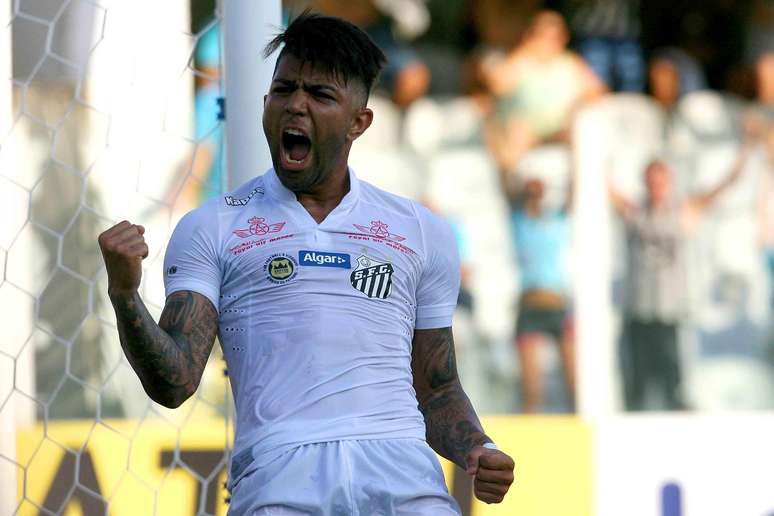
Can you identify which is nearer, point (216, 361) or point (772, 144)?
point (216, 361)

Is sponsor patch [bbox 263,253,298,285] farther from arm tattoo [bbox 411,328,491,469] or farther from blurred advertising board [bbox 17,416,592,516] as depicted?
blurred advertising board [bbox 17,416,592,516]

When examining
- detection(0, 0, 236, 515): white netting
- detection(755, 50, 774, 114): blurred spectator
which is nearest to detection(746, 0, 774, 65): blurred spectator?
detection(755, 50, 774, 114): blurred spectator

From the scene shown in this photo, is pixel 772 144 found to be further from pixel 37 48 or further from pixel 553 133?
pixel 37 48

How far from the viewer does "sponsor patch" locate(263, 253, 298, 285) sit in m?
2.40

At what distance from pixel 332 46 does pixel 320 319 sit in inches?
20.4

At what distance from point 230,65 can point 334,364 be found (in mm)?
1122

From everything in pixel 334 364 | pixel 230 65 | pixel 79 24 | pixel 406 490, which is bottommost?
pixel 406 490

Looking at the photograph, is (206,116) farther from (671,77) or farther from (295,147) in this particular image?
(671,77)

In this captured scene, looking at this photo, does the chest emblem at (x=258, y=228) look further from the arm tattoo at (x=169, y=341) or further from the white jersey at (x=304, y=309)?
the arm tattoo at (x=169, y=341)

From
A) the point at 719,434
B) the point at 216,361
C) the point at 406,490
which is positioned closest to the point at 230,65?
the point at 406,490

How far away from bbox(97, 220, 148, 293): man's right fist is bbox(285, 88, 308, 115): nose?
0.44 meters

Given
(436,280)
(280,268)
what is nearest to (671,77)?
(436,280)

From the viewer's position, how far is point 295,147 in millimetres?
2502

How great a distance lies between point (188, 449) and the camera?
4262 mm
